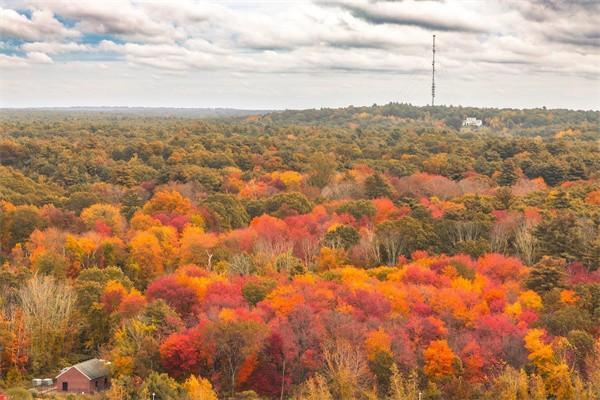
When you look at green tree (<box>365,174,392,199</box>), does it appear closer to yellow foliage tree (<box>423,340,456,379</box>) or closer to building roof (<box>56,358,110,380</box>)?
yellow foliage tree (<box>423,340,456,379</box>)

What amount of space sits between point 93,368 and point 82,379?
35.8 inches

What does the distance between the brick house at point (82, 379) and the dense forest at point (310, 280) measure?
4.15 feet

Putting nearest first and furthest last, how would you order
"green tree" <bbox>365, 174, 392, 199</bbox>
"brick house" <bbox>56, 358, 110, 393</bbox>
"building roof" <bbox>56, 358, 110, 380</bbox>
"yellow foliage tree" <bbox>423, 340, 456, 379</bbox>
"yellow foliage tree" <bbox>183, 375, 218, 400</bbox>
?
"yellow foliage tree" <bbox>183, 375, 218, 400</bbox>
"yellow foliage tree" <bbox>423, 340, 456, 379</bbox>
"brick house" <bbox>56, 358, 110, 393</bbox>
"building roof" <bbox>56, 358, 110, 380</bbox>
"green tree" <bbox>365, 174, 392, 199</bbox>

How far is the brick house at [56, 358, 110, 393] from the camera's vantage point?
106 feet

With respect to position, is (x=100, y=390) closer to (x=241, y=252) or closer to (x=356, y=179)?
(x=241, y=252)

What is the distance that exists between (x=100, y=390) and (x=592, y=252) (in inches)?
1194

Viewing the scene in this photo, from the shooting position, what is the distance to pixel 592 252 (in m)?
44.4

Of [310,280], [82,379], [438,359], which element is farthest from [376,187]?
[82,379]

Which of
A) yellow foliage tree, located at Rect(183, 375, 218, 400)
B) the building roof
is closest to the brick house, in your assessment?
the building roof

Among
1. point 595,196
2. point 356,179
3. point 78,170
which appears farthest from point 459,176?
point 78,170

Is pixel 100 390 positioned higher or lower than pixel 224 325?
lower

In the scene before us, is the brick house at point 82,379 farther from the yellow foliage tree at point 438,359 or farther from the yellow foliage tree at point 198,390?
the yellow foliage tree at point 438,359

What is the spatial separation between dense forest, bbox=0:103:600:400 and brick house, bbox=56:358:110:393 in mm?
A: 1266

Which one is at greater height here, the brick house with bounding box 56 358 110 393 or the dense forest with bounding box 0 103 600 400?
the dense forest with bounding box 0 103 600 400
